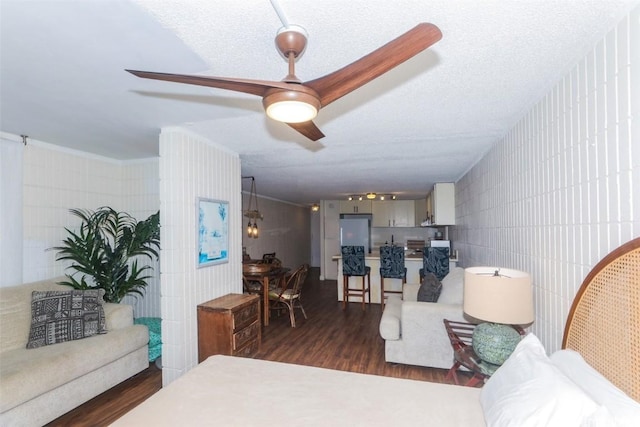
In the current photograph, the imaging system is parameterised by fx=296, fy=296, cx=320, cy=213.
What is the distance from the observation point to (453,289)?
3.19 m

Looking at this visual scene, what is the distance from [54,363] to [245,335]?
58.1 inches

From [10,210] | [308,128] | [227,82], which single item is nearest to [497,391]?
[308,128]

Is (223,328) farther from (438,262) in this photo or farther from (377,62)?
(438,262)

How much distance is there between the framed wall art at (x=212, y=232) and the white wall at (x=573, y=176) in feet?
9.37

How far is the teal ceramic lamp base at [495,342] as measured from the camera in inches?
72.7

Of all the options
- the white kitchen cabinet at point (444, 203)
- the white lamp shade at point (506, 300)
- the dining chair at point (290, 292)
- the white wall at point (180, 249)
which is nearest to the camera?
the white lamp shade at point (506, 300)

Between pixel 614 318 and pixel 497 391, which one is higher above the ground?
pixel 614 318

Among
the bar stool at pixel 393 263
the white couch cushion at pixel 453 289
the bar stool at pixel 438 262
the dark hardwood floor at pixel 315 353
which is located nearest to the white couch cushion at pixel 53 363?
the dark hardwood floor at pixel 315 353

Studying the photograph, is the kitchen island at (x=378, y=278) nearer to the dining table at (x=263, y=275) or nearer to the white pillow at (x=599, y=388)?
the dining table at (x=263, y=275)

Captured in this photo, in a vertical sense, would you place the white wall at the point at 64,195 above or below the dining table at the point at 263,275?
above

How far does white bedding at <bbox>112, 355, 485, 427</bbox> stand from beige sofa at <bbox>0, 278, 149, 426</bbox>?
A: 130 centimetres

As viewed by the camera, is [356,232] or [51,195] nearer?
[51,195]

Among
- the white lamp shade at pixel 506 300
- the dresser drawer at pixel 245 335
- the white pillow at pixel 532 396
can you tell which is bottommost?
the dresser drawer at pixel 245 335

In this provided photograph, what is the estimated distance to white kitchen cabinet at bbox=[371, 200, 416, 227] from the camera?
8.23m
